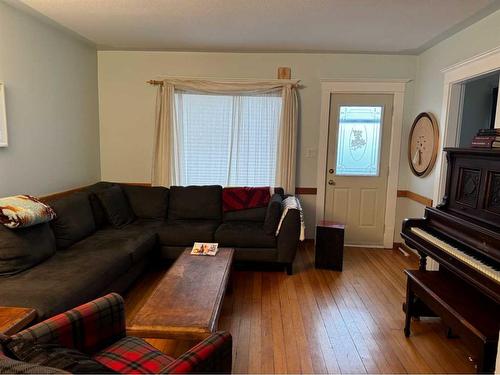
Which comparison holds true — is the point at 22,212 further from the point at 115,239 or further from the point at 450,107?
the point at 450,107

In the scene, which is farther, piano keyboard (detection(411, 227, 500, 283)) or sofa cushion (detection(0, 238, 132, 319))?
sofa cushion (detection(0, 238, 132, 319))

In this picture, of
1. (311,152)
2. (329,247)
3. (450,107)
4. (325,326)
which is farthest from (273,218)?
(450,107)

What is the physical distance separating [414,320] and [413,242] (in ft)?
2.03

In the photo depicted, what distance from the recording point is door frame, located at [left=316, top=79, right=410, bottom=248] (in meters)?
4.22

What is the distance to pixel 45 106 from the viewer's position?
10.9ft

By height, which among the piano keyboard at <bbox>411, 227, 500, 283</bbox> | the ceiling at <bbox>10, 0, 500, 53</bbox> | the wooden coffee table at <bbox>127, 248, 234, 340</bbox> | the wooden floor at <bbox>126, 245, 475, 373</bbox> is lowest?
the wooden floor at <bbox>126, 245, 475, 373</bbox>

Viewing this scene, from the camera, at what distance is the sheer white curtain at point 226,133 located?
4.26 m

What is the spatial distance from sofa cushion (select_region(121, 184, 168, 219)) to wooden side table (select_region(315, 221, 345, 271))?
1838mm

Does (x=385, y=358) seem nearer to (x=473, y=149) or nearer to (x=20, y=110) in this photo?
(x=473, y=149)

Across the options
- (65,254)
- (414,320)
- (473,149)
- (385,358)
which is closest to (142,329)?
(65,254)

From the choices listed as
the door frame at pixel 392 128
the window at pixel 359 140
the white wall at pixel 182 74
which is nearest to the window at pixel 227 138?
the white wall at pixel 182 74

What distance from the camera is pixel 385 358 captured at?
214cm

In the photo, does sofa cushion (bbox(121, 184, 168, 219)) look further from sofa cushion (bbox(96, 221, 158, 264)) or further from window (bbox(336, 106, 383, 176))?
window (bbox(336, 106, 383, 176))

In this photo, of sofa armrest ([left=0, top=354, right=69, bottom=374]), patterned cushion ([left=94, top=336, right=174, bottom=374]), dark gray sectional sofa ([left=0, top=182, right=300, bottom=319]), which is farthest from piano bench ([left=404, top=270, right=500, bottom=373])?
sofa armrest ([left=0, top=354, right=69, bottom=374])
